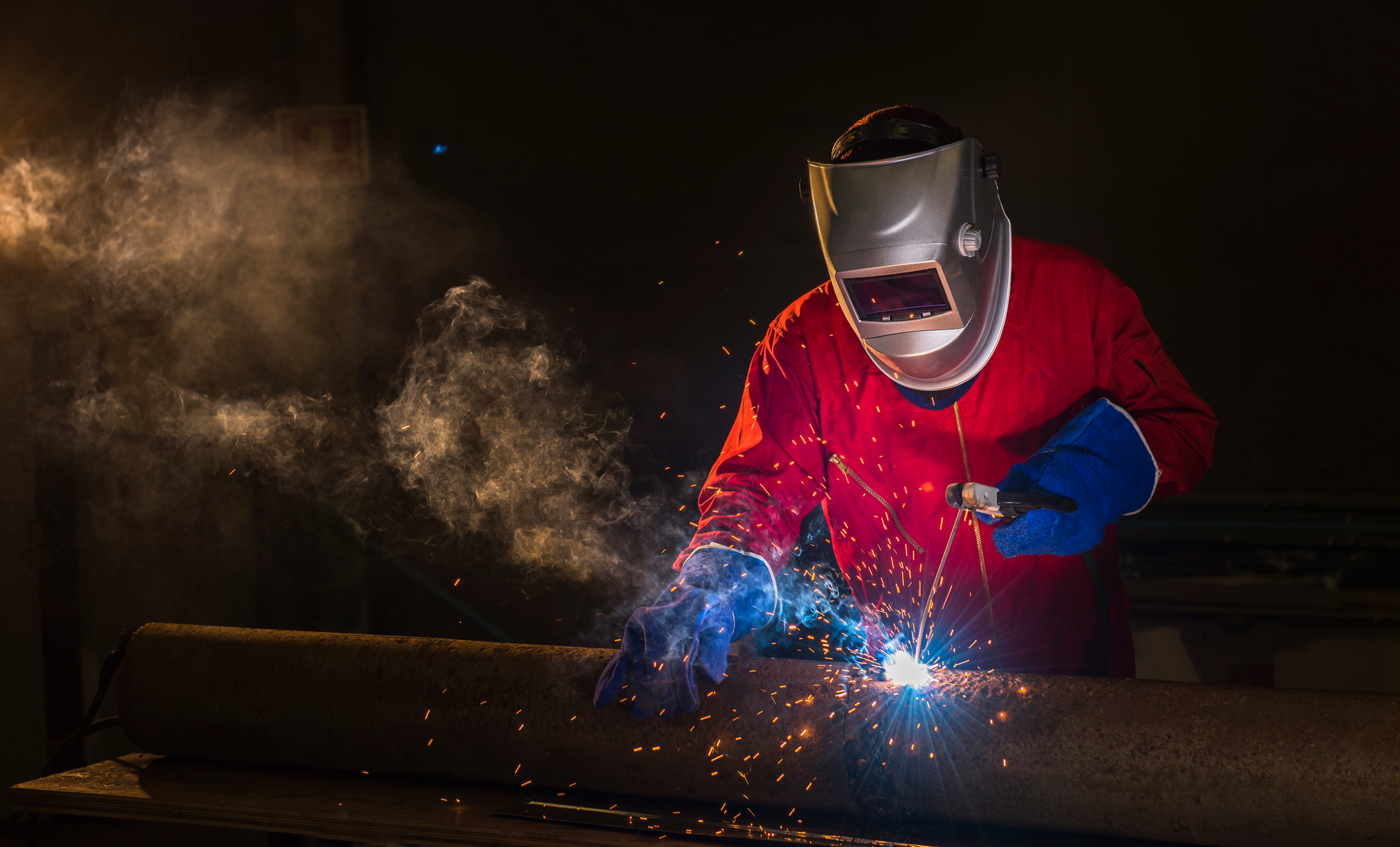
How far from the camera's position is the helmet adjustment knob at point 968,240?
153 centimetres

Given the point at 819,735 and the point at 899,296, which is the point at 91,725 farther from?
the point at 899,296

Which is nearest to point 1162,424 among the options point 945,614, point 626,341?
point 945,614

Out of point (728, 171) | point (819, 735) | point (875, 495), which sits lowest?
point (819, 735)

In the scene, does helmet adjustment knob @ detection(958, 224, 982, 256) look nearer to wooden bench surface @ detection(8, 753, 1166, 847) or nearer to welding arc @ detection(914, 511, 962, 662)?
welding arc @ detection(914, 511, 962, 662)

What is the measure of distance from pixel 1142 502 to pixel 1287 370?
2.07m

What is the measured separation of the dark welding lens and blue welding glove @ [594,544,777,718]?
50 centimetres

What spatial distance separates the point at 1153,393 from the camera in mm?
1571

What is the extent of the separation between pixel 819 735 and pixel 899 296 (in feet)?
2.48

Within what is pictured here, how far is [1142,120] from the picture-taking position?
10.1 feet

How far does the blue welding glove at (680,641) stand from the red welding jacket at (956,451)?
0.07m

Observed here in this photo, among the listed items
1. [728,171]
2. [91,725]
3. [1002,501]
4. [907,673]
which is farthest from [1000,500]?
[728,171]

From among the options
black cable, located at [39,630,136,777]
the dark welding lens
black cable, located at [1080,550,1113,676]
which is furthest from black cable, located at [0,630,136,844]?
black cable, located at [1080,550,1113,676]

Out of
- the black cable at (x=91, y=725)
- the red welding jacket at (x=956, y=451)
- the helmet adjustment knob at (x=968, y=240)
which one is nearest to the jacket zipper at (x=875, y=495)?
the red welding jacket at (x=956, y=451)

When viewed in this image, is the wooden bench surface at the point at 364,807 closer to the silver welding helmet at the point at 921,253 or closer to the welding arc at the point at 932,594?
the welding arc at the point at 932,594
